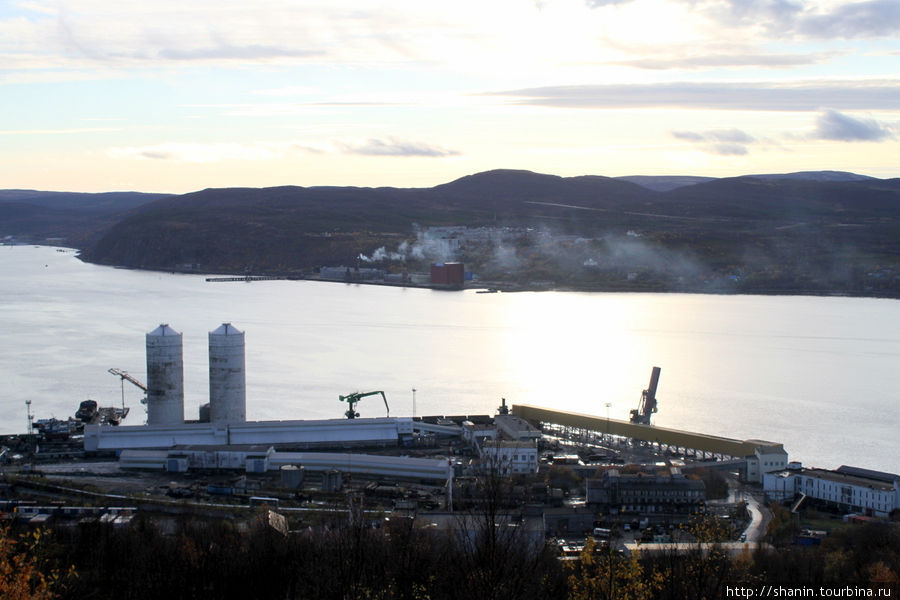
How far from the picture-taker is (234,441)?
5770mm

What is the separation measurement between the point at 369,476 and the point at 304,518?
3.23 feet

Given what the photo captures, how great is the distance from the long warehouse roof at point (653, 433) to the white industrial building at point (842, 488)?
292mm

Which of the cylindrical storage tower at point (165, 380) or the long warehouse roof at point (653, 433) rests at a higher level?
the cylindrical storage tower at point (165, 380)

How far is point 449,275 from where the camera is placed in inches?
733

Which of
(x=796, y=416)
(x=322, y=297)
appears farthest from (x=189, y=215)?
(x=796, y=416)

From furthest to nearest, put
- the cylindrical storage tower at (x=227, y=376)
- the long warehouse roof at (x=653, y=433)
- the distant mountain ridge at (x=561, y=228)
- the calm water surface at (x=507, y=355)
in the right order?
the distant mountain ridge at (x=561, y=228) → the calm water surface at (x=507, y=355) → the cylindrical storage tower at (x=227, y=376) → the long warehouse roof at (x=653, y=433)

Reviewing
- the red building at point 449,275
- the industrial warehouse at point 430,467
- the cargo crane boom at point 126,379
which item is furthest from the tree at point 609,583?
the red building at point 449,275

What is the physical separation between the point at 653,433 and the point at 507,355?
4172 millimetres

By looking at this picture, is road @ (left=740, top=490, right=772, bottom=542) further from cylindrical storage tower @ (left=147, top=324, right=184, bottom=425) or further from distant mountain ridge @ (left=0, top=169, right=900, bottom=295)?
distant mountain ridge @ (left=0, top=169, right=900, bottom=295)

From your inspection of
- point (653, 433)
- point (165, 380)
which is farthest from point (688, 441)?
point (165, 380)

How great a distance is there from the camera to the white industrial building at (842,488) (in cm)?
471

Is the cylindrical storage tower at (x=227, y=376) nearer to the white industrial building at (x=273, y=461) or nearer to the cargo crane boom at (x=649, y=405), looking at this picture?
the white industrial building at (x=273, y=461)

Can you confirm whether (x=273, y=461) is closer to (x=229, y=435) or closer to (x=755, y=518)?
(x=229, y=435)

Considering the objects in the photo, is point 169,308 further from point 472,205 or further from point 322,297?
point 472,205
